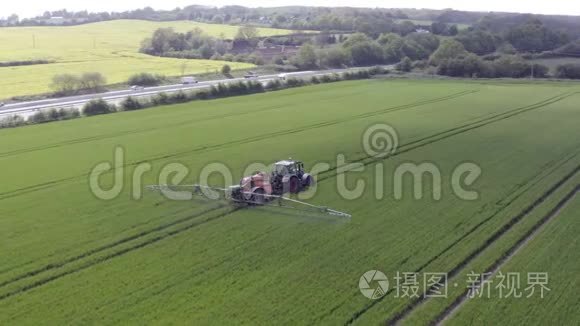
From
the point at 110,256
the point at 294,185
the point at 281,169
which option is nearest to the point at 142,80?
the point at 281,169

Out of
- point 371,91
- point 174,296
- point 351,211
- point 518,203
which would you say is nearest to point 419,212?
point 351,211

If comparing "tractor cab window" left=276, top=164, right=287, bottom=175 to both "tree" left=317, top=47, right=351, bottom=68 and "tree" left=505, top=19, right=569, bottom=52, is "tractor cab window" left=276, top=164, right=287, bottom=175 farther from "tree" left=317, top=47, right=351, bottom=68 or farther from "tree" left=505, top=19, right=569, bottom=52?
"tree" left=505, top=19, right=569, bottom=52

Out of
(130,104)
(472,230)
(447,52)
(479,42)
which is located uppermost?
(479,42)

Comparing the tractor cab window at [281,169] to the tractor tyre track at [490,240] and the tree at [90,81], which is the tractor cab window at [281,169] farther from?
the tree at [90,81]

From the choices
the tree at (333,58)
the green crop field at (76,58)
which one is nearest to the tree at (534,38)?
the tree at (333,58)

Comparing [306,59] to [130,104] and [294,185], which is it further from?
[294,185]

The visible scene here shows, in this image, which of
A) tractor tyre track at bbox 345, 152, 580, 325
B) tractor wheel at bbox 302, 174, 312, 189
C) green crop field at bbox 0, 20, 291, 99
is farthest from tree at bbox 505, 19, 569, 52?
tractor wheel at bbox 302, 174, 312, 189

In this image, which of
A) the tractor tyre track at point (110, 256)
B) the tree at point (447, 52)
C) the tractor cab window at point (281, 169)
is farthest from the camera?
the tree at point (447, 52)
